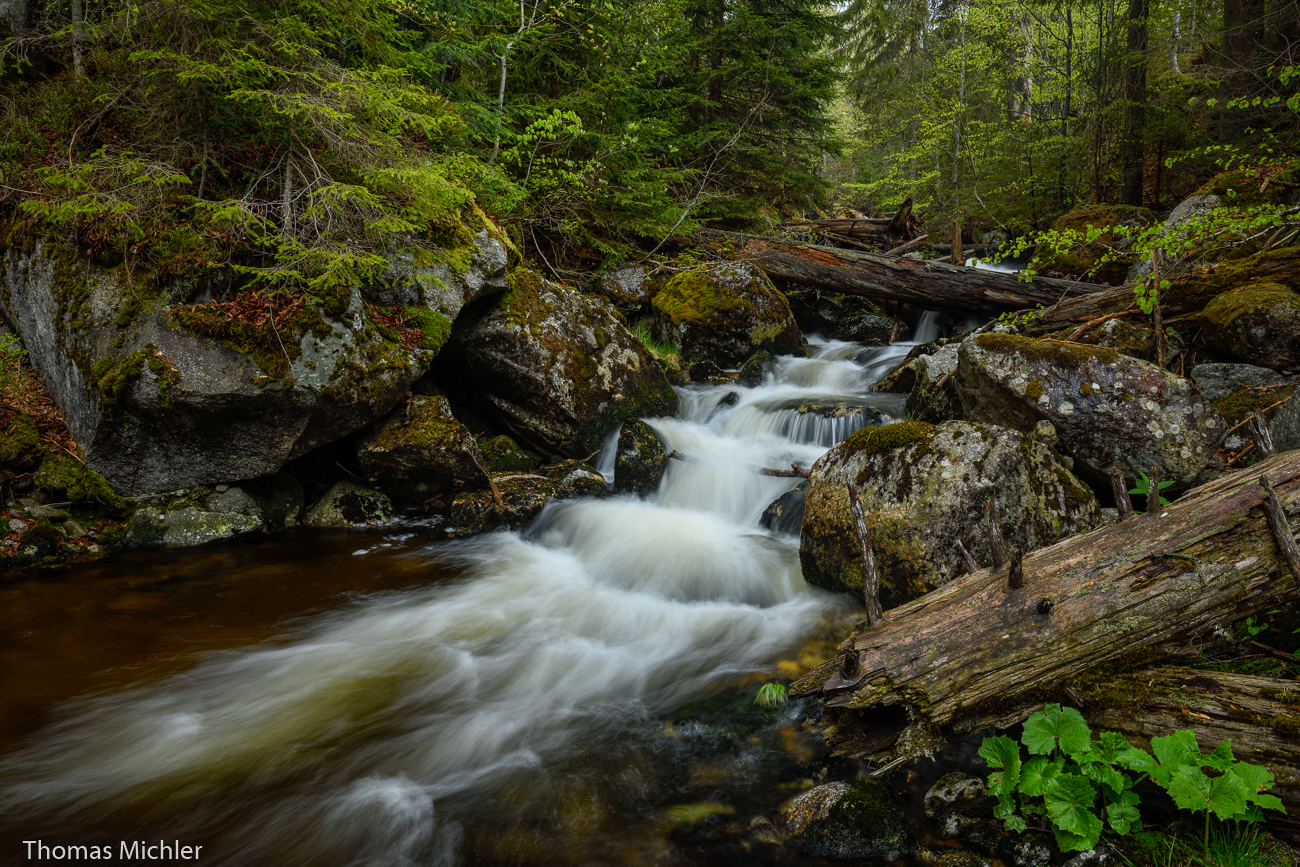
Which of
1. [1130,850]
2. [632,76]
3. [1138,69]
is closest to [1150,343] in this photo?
[1130,850]

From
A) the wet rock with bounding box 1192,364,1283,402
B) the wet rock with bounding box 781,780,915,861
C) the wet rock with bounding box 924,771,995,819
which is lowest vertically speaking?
the wet rock with bounding box 781,780,915,861

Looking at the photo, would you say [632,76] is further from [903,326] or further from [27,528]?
[27,528]

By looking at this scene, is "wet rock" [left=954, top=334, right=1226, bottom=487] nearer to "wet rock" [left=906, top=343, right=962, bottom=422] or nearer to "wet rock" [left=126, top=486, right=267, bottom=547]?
"wet rock" [left=906, top=343, right=962, bottom=422]

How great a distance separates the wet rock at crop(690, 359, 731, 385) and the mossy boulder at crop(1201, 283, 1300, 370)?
Result: 237 inches

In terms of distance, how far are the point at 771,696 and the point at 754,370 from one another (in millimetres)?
6637

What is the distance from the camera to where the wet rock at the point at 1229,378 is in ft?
18.6

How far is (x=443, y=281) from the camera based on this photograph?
22.4 feet

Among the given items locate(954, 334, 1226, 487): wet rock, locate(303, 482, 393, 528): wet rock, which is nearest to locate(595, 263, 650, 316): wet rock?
locate(303, 482, 393, 528): wet rock

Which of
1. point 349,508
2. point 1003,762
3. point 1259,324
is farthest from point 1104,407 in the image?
point 349,508

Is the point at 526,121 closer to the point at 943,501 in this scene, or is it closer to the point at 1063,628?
the point at 943,501

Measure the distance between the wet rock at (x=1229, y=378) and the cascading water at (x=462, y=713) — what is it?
14.5 ft

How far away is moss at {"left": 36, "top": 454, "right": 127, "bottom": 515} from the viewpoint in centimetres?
559

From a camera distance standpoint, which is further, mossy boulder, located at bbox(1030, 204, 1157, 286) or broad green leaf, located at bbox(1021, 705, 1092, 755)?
mossy boulder, located at bbox(1030, 204, 1157, 286)

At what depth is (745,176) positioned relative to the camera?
12992mm
